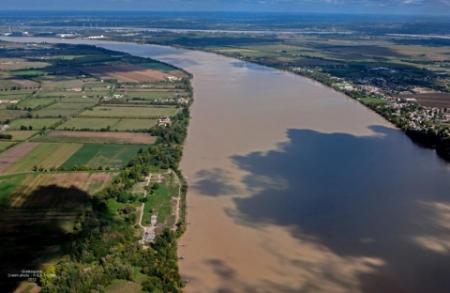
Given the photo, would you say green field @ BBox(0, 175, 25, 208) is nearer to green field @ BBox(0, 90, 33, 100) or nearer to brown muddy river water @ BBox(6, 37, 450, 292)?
brown muddy river water @ BBox(6, 37, 450, 292)

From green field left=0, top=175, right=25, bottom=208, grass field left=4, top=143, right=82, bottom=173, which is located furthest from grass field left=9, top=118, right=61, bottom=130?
green field left=0, top=175, right=25, bottom=208

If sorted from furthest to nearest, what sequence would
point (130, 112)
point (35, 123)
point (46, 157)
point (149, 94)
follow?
point (149, 94), point (130, 112), point (35, 123), point (46, 157)

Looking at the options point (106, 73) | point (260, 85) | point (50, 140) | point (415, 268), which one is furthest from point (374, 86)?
point (415, 268)

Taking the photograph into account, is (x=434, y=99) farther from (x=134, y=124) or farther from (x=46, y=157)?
(x=46, y=157)

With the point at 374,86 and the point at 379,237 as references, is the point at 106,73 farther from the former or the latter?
the point at 379,237

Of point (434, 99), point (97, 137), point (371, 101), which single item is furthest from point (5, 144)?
point (434, 99)

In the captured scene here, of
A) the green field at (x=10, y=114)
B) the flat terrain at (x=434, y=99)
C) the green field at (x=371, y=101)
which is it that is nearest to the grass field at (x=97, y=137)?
the green field at (x=10, y=114)

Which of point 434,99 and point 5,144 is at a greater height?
point 434,99
